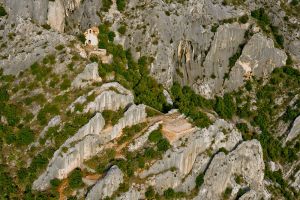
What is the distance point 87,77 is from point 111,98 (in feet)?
18.8

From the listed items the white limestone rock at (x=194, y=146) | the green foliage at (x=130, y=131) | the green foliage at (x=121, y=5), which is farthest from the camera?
the green foliage at (x=121, y=5)

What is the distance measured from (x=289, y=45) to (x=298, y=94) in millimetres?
13990

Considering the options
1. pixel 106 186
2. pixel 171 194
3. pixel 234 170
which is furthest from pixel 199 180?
pixel 106 186

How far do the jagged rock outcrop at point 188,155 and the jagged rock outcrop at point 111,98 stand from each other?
1041cm

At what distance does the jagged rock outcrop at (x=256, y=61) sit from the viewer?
14788cm

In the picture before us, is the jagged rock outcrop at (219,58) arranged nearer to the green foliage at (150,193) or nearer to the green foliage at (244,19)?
the green foliage at (244,19)

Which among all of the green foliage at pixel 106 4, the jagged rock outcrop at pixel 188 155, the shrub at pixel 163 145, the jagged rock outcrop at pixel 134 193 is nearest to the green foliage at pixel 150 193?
the jagged rock outcrop at pixel 134 193

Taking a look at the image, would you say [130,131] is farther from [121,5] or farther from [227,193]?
[121,5]

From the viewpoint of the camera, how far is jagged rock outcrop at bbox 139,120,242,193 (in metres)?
103

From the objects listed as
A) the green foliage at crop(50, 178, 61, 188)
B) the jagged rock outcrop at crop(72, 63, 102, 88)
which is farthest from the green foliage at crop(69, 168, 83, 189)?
the jagged rock outcrop at crop(72, 63, 102, 88)

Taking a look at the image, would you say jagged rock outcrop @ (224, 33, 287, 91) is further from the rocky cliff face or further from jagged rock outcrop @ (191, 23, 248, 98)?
jagged rock outcrop @ (191, 23, 248, 98)

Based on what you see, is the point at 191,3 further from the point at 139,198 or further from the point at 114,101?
the point at 139,198

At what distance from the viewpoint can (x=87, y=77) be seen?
109750 millimetres

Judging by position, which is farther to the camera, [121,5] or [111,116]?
[121,5]
